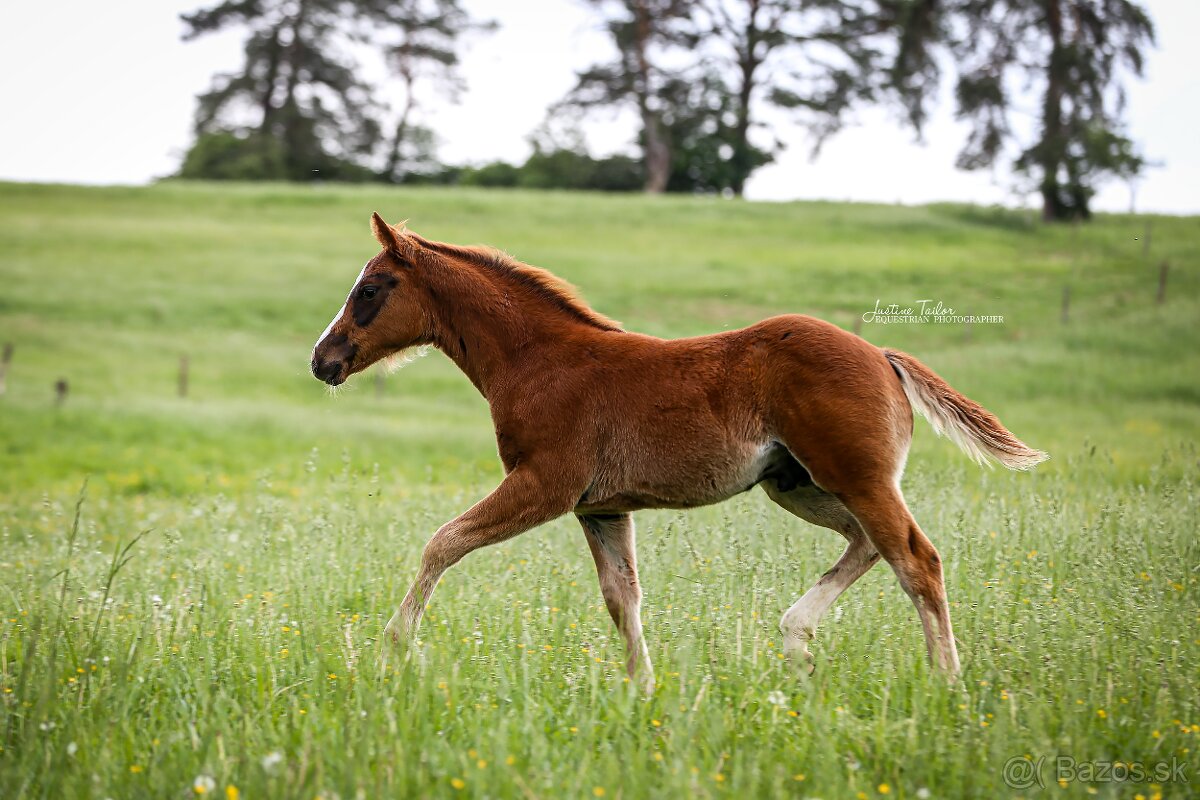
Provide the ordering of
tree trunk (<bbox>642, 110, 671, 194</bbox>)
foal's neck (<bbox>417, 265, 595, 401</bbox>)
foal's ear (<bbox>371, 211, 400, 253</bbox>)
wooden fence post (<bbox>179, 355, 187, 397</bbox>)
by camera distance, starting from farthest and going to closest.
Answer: tree trunk (<bbox>642, 110, 671, 194</bbox>)
wooden fence post (<bbox>179, 355, 187, 397</bbox>)
foal's ear (<bbox>371, 211, 400, 253</bbox>)
foal's neck (<bbox>417, 265, 595, 401</bbox>)

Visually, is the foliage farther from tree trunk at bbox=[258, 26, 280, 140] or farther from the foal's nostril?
the foal's nostril

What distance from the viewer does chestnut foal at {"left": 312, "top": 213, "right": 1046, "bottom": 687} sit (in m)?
4.86

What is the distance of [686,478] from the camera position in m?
5.03

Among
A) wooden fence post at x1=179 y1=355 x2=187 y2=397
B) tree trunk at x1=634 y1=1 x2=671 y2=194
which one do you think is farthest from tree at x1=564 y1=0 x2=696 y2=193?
wooden fence post at x1=179 y1=355 x2=187 y2=397

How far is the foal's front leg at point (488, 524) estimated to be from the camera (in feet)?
16.3

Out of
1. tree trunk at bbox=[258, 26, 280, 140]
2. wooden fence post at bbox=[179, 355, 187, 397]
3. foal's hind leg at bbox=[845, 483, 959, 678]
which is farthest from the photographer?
tree trunk at bbox=[258, 26, 280, 140]

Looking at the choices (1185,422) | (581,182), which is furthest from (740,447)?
(581,182)

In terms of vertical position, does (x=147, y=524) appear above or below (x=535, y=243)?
below

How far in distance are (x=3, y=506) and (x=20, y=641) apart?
9.78 meters

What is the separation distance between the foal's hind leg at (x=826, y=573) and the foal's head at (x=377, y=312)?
2140 mm

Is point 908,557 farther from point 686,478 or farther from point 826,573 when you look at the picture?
point 686,478

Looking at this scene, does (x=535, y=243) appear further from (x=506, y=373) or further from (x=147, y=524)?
(x=506, y=373)

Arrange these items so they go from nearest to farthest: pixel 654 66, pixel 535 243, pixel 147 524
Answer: pixel 147 524 < pixel 535 243 < pixel 654 66

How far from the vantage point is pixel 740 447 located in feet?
16.3
